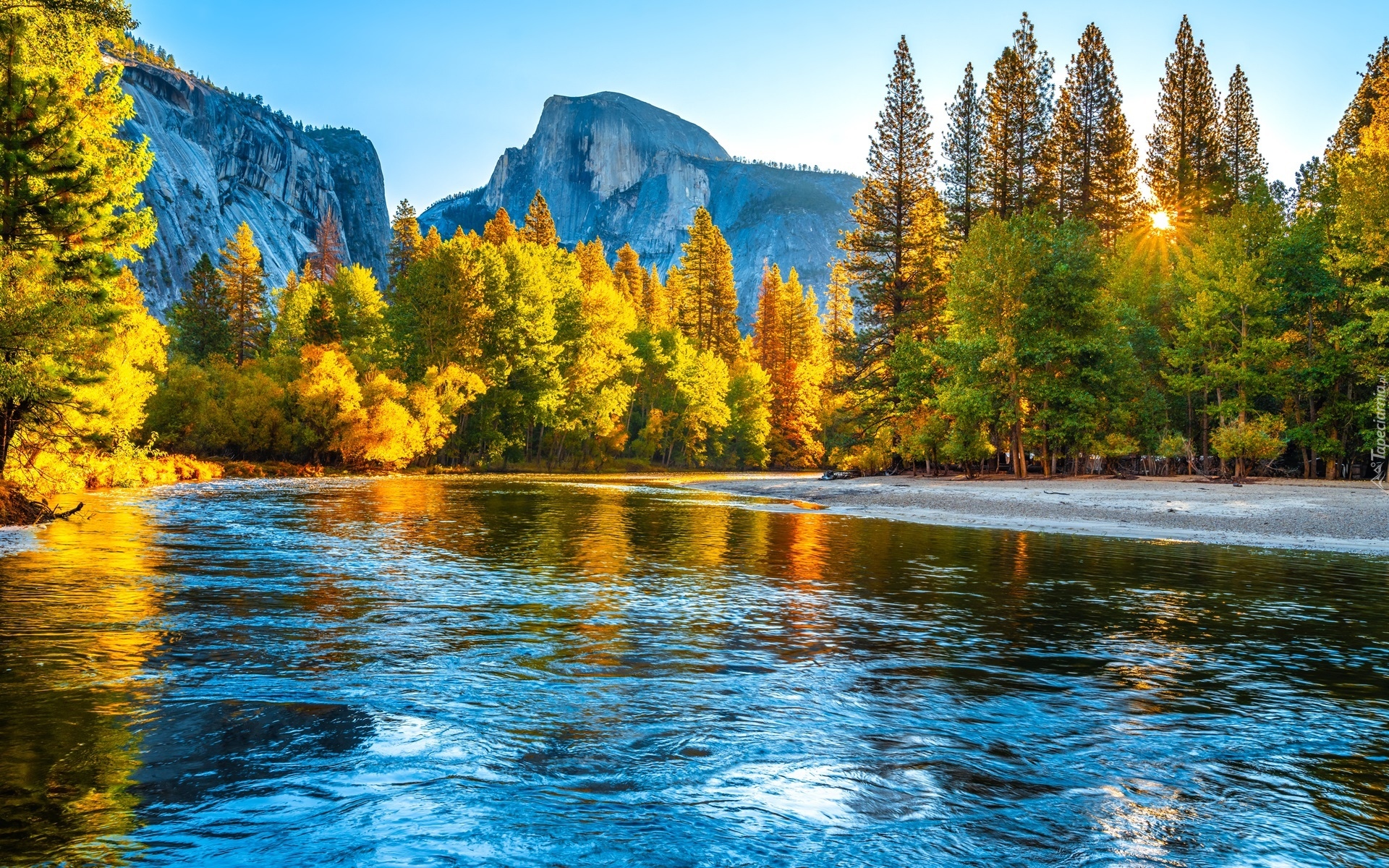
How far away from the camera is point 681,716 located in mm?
7484

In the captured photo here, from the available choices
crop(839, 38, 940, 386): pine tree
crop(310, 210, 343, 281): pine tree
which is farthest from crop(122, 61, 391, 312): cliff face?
crop(839, 38, 940, 386): pine tree

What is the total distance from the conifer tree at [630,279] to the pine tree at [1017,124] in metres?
40.1

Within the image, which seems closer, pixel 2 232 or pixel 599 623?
pixel 599 623

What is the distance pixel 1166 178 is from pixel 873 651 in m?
56.1

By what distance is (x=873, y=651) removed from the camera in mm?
9922

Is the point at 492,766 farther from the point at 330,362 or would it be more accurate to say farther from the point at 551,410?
the point at 551,410

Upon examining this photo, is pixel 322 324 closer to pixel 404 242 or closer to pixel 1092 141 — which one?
pixel 404 242

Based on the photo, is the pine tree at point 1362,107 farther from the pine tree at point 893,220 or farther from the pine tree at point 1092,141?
the pine tree at point 893,220

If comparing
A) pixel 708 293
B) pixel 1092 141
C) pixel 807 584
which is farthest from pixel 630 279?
pixel 807 584

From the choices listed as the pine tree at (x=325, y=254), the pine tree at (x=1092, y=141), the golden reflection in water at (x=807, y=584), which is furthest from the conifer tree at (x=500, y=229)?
the golden reflection in water at (x=807, y=584)

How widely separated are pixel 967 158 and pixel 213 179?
502 feet

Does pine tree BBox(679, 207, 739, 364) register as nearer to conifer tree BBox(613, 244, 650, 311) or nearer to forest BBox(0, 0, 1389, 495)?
conifer tree BBox(613, 244, 650, 311)

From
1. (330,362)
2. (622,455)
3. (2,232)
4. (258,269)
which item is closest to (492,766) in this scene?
(2,232)

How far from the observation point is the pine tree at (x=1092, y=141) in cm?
5184
